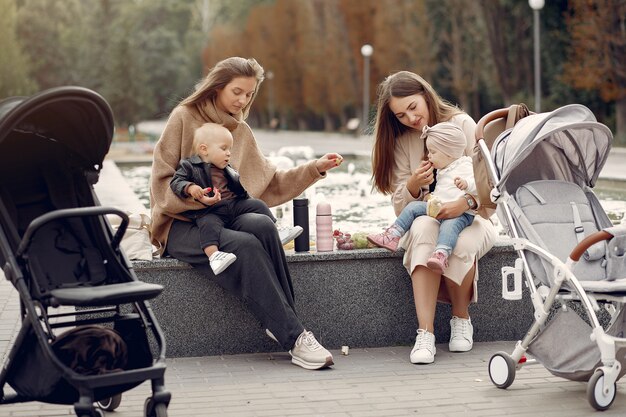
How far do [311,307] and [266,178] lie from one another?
85cm

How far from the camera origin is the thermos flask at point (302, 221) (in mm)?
6586

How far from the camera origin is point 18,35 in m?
65.8

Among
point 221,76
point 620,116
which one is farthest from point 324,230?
point 620,116

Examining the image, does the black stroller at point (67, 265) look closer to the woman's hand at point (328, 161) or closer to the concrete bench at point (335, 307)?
the concrete bench at point (335, 307)

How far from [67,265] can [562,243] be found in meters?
2.47

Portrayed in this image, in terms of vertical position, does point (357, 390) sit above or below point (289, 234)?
below

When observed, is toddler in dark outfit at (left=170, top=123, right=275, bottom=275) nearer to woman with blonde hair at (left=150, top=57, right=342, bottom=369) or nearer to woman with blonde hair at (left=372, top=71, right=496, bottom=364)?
woman with blonde hair at (left=150, top=57, right=342, bottom=369)

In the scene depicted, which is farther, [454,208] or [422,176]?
[422,176]

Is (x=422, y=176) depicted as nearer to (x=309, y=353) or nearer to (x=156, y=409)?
(x=309, y=353)

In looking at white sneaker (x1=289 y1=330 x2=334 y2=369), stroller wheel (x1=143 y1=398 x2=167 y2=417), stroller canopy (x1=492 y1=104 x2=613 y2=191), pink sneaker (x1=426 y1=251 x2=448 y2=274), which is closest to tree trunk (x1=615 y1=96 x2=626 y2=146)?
pink sneaker (x1=426 y1=251 x2=448 y2=274)

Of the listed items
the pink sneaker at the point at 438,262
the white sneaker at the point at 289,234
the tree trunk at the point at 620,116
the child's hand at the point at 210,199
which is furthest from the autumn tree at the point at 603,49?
the child's hand at the point at 210,199

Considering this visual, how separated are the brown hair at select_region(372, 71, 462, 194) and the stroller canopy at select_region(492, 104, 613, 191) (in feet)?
3.51

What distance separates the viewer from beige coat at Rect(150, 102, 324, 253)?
6.35 m

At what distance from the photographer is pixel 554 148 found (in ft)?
19.1
